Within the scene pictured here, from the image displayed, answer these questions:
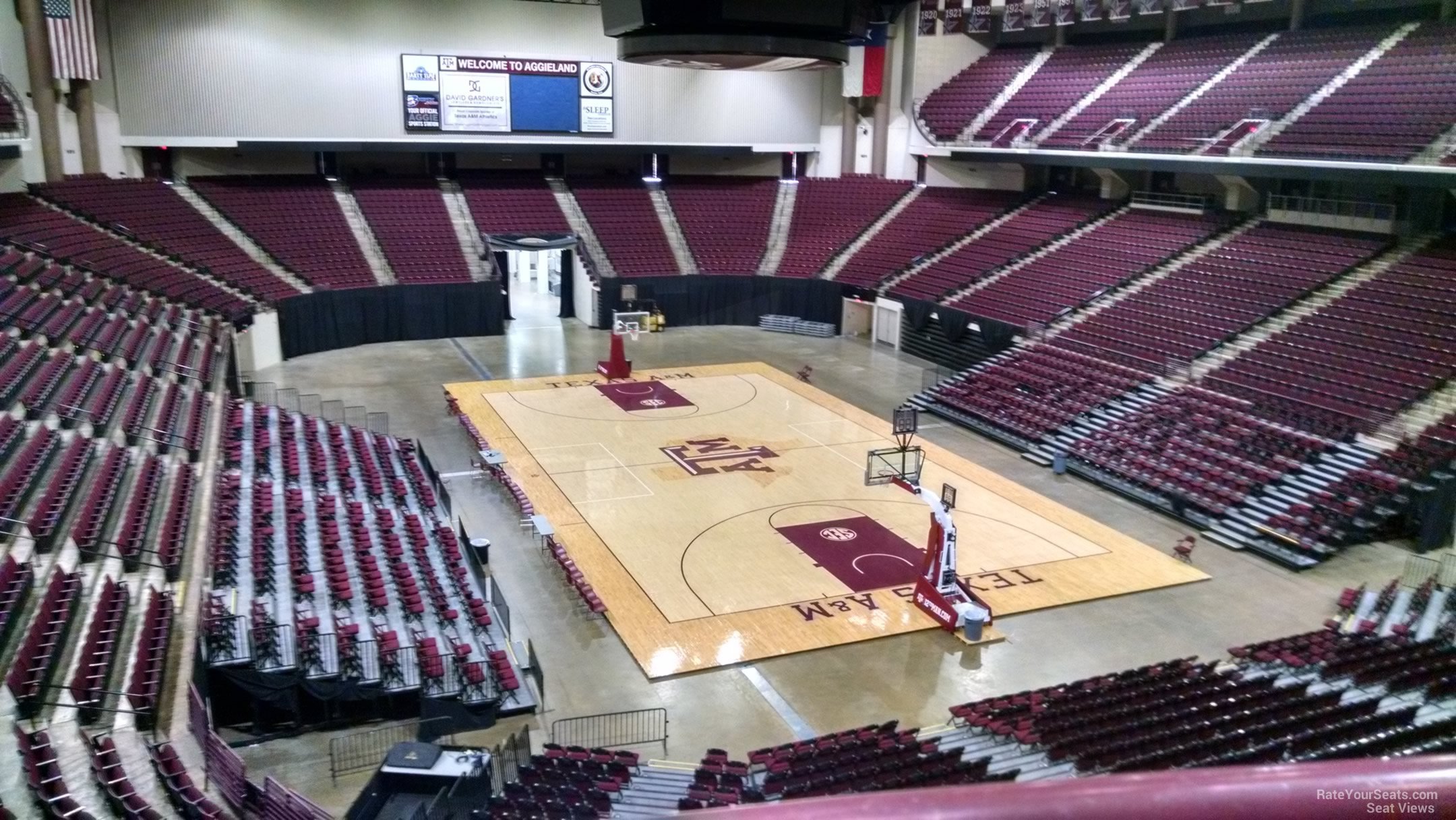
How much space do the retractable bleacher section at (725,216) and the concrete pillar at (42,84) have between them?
2108 centimetres

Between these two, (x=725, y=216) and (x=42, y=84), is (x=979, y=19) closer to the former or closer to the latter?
(x=725, y=216)

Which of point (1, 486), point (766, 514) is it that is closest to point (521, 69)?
point (766, 514)

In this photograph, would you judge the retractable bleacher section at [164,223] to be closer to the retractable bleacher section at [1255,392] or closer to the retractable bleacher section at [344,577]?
the retractable bleacher section at [344,577]

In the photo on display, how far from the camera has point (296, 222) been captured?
122ft

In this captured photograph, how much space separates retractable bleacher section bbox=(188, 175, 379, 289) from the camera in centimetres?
3538

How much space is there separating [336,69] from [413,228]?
5.93 meters

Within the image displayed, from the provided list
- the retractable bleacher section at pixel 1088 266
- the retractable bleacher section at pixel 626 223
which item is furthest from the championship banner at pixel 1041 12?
the retractable bleacher section at pixel 626 223

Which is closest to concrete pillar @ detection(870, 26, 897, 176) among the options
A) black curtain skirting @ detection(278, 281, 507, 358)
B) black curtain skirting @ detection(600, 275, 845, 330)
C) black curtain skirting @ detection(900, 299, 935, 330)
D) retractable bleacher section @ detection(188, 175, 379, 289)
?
black curtain skirting @ detection(600, 275, 845, 330)

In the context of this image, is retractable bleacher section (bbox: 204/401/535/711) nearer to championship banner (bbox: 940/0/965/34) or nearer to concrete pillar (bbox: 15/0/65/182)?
concrete pillar (bbox: 15/0/65/182)

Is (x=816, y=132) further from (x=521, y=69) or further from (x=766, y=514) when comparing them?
(x=766, y=514)

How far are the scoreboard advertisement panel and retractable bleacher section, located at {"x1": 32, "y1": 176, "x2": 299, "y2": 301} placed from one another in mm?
7968

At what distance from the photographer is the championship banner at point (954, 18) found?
36312 mm

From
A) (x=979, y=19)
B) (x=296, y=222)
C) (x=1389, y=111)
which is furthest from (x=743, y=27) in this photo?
(x=296, y=222)

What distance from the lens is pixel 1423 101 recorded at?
88.6ft
